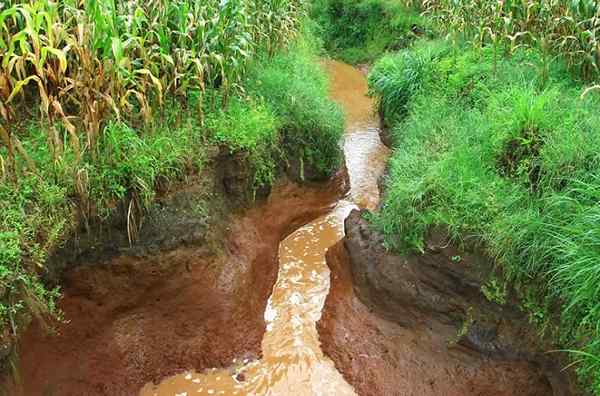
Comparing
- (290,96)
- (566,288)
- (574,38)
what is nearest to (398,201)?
(566,288)

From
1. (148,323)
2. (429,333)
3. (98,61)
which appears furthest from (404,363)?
(98,61)

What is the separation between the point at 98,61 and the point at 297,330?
9.64ft

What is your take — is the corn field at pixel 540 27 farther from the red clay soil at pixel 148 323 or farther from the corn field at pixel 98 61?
the red clay soil at pixel 148 323

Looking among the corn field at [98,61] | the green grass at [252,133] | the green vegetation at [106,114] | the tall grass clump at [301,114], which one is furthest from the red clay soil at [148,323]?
the tall grass clump at [301,114]

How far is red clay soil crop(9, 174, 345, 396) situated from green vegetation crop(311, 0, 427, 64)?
7.26m

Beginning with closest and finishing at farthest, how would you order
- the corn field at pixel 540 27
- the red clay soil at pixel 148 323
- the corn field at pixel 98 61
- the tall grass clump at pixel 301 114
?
the corn field at pixel 98 61 → the red clay soil at pixel 148 323 → the corn field at pixel 540 27 → the tall grass clump at pixel 301 114

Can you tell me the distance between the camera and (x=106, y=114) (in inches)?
172

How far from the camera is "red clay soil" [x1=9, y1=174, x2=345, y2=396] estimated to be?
13.9 ft

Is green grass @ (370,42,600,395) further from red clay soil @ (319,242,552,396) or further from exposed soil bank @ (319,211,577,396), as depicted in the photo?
red clay soil @ (319,242,552,396)

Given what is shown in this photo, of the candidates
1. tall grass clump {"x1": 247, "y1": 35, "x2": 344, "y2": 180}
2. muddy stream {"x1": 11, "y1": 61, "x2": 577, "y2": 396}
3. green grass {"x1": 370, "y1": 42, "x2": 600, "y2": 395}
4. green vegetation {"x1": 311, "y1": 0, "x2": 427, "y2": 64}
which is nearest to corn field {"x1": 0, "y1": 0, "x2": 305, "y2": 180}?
tall grass clump {"x1": 247, "y1": 35, "x2": 344, "y2": 180}

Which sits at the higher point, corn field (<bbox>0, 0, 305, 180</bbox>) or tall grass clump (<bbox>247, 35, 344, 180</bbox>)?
corn field (<bbox>0, 0, 305, 180</bbox>)

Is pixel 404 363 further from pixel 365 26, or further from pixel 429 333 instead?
pixel 365 26

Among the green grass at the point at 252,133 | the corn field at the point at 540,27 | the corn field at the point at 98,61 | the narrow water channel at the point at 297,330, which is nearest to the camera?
the corn field at the point at 98,61

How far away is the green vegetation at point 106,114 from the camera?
3.83 meters
